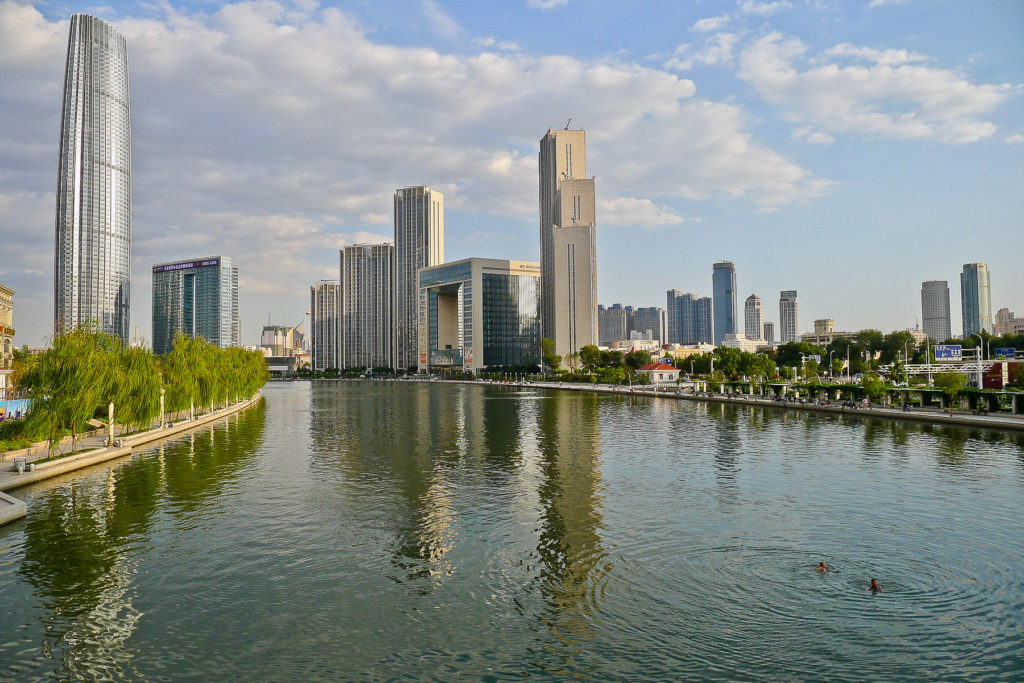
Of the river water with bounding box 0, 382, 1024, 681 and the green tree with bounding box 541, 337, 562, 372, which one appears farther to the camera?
the green tree with bounding box 541, 337, 562, 372

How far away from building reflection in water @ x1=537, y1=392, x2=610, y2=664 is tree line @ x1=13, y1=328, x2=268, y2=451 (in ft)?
79.3

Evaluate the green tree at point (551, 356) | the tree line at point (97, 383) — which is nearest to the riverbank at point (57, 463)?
the tree line at point (97, 383)

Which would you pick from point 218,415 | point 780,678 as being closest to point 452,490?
point 780,678

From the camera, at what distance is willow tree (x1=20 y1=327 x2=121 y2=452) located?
32625 millimetres

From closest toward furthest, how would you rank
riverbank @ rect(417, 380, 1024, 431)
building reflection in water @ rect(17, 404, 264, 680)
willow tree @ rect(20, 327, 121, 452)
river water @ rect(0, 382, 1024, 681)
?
river water @ rect(0, 382, 1024, 681) < building reflection in water @ rect(17, 404, 264, 680) < willow tree @ rect(20, 327, 121, 452) < riverbank @ rect(417, 380, 1024, 431)

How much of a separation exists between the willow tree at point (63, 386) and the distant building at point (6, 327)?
49688mm

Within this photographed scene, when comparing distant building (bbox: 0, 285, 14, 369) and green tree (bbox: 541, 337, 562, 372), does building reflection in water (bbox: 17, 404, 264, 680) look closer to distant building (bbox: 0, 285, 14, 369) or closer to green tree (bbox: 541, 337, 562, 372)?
distant building (bbox: 0, 285, 14, 369)

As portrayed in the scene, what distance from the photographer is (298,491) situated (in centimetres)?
2755

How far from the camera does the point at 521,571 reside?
17.2m

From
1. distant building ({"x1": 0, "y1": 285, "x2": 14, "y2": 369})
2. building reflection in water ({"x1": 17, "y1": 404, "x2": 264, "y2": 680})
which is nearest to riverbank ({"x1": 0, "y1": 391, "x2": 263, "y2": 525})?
building reflection in water ({"x1": 17, "y1": 404, "x2": 264, "y2": 680})

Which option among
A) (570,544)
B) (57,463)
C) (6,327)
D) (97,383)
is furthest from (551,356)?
(570,544)

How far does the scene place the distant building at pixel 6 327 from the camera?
264ft

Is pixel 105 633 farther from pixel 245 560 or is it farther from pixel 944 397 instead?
pixel 944 397

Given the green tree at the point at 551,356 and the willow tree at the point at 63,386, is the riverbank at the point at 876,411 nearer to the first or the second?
the willow tree at the point at 63,386
